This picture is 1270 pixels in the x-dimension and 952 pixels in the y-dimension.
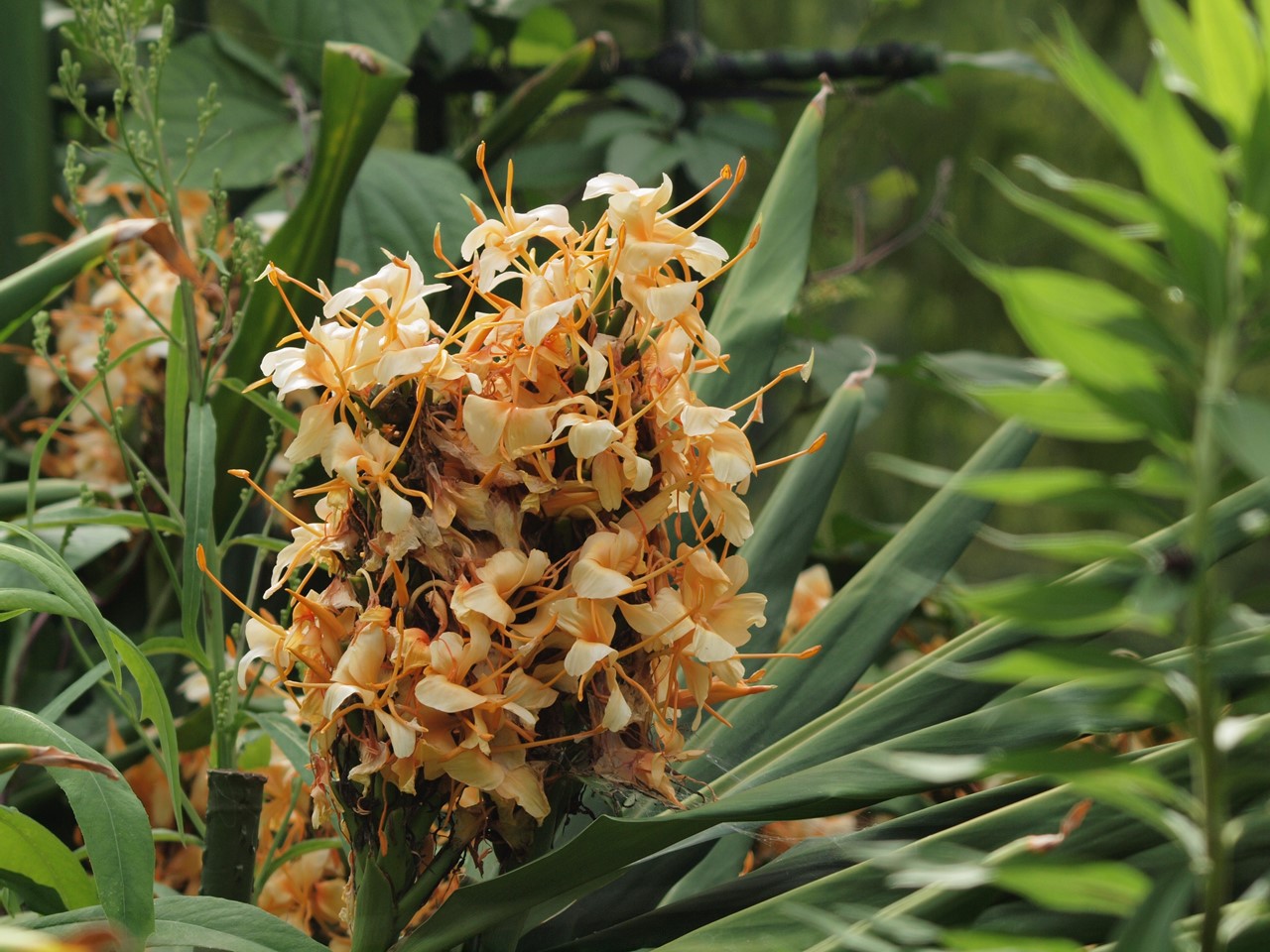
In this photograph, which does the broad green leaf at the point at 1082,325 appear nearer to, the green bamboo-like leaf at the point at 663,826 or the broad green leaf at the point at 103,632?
the green bamboo-like leaf at the point at 663,826

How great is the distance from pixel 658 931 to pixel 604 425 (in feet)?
0.50

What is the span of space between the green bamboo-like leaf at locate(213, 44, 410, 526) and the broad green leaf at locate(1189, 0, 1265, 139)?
34 centimetres

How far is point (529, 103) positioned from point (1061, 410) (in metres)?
0.55

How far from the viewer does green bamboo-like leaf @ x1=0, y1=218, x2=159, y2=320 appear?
1.10ft

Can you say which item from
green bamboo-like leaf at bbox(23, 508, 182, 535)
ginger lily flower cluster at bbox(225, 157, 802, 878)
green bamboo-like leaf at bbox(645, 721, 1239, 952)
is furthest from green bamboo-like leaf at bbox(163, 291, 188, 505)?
green bamboo-like leaf at bbox(645, 721, 1239, 952)

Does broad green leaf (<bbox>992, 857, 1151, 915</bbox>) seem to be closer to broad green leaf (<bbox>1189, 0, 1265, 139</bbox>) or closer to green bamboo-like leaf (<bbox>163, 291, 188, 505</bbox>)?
broad green leaf (<bbox>1189, 0, 1265, 139</bbox>)

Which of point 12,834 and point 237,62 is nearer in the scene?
point 12,834

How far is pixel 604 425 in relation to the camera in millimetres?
254

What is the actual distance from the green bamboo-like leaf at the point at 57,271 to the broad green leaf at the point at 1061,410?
0.87ft

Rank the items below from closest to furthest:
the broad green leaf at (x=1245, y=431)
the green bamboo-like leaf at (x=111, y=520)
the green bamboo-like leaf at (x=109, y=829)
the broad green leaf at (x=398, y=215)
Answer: the broad green leaf at (x=1245, y=431) → the green bamboo-like leaf at (x=109, y=829) → the green bamboo-like leaf at (x=111, y=520) → the broad green leaf at (x=398, y=215)

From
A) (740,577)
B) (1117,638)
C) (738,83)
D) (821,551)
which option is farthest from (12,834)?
(738,83)

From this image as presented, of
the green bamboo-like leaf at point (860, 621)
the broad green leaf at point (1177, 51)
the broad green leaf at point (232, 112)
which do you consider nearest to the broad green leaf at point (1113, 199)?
the broad green leaf at point (1177, 51)

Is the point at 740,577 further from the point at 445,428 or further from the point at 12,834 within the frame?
the point at 12,834

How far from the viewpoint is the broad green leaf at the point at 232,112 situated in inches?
26.2
